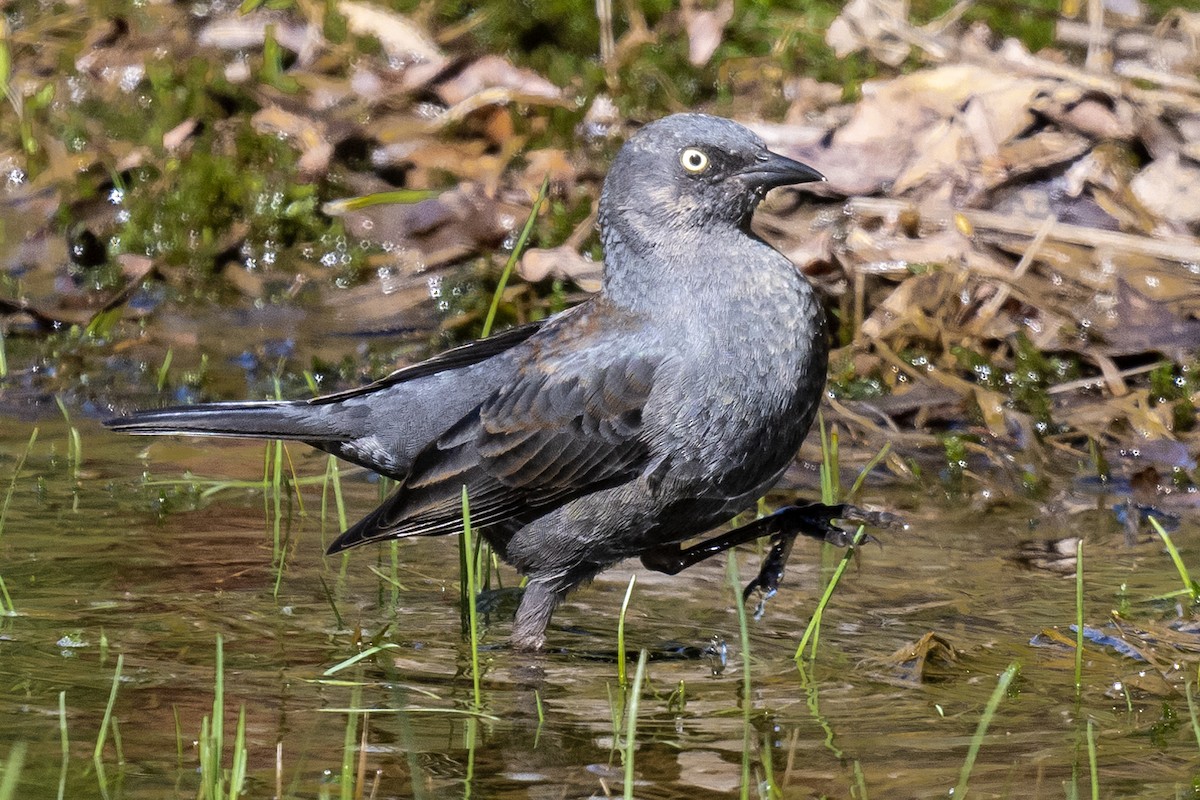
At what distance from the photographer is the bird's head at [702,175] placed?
4852 millimetres

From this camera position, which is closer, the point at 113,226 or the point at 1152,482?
the point at 1152,482

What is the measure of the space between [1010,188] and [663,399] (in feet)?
12.0

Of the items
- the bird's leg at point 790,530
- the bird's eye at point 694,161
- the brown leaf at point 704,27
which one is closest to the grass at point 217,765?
the bird's leg at point 790,530

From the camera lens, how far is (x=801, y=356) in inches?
181

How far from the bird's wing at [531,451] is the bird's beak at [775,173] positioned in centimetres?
63

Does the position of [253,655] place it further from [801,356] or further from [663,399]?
[801,356]

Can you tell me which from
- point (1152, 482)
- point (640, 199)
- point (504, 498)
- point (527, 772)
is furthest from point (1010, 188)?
point (527, 772)

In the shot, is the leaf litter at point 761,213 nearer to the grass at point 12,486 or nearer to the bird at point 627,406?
the grass at point 12,486

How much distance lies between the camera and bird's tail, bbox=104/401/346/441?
4.91m

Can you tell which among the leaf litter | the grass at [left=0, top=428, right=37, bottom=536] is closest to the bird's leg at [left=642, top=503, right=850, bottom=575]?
the leaf litter

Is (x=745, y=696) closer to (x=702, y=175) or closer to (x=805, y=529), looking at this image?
(x=805, y=529)

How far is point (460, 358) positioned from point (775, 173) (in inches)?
43.2

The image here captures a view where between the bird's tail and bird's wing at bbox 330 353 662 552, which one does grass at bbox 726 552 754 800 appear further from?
the bird's tail

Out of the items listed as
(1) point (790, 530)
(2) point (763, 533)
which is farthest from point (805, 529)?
(2) point (763, 533)
